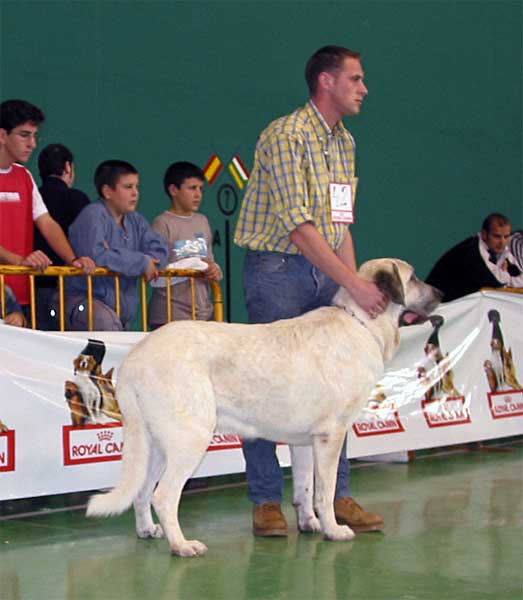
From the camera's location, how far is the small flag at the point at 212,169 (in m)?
9.85

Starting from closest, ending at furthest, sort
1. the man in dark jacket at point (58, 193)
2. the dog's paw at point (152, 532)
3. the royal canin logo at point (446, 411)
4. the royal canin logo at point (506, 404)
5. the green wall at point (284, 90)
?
1. the dog's paw at point (152, 532)
2. the man in dark jacket at point (58, 193)
3. the royal canin logo at point (446, 411)
4. the royal canin logo at point (506, 404)
5. the green wall at point (284, 90)

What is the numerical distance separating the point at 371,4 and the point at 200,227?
6102 mm

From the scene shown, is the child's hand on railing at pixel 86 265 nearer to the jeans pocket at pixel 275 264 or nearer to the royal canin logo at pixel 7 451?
the royal canin logo at pixel 7 451

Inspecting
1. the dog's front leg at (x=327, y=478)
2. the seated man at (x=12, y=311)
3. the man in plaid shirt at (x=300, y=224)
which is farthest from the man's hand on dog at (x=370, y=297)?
the seated man at (x=12, y=311)

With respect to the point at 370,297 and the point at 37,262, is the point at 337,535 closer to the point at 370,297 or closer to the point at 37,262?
the point at 370,297

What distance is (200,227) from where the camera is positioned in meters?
6.35

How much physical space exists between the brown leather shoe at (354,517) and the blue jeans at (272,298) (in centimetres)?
5

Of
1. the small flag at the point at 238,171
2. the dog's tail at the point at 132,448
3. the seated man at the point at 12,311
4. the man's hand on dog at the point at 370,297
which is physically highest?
the small flag at the point at 238,171

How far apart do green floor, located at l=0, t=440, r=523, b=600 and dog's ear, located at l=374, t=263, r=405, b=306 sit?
39.3 inches

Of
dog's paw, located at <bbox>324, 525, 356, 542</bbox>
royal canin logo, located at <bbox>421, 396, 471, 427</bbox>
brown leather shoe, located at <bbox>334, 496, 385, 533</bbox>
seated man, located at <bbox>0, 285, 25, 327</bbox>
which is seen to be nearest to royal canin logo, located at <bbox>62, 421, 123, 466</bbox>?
seated man, located at <bbox>0, 285, 25, 327</bbox>

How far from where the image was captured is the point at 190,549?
149 inches

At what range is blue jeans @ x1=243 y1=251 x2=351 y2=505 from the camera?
4.29m

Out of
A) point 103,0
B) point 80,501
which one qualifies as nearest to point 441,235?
point 103,0

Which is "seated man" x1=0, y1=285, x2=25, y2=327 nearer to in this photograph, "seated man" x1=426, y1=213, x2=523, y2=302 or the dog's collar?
the dog's collar
